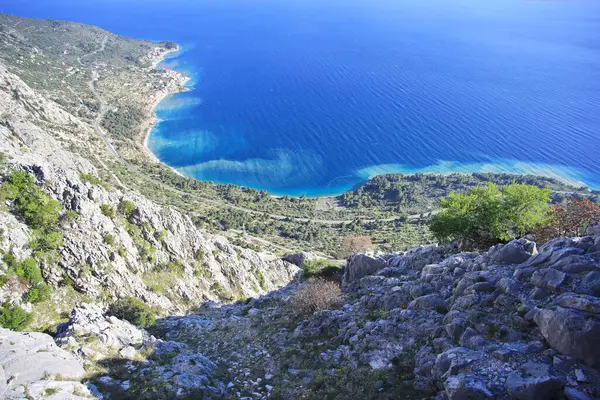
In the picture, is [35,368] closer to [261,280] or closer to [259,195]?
[261,280]

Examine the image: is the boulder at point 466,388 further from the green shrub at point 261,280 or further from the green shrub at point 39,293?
the green shrub at point 261,280

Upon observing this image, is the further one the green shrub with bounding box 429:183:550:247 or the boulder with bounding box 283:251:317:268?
the boulder with bounding box 283:251:317:268

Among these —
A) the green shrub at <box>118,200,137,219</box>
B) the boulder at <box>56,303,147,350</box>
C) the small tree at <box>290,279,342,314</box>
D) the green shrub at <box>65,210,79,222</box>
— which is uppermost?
the green shrub at <box>118,200,137,219</box>

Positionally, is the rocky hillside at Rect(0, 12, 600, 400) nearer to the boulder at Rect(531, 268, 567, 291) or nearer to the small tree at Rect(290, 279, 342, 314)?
the boulder at Rect(531, 268, 567, 291)

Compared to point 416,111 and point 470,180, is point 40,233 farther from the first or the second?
point 416,111

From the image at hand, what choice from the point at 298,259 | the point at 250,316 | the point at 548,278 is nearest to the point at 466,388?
the point at 548,278

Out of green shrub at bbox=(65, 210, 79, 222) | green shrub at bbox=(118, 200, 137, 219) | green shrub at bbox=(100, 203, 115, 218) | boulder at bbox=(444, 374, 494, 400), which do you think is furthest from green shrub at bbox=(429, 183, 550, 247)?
green shrub at bbox=(65, 210, 79, 222)

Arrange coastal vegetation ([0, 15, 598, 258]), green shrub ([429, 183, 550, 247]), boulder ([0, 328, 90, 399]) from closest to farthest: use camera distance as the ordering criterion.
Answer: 1. boulder ([0, 328, 90, 399])
2. green shrub ([429, 183, 550, 247])
3. coastal vegetation ([0, 15, 598, 258])
